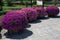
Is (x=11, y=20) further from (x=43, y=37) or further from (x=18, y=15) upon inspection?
(x=43, y=37)

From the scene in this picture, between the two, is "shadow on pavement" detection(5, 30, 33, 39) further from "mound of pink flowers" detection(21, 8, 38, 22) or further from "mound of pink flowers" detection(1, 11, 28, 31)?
"mound of pink flowers" detection(21, 8, 38, 22)

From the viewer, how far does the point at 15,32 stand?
10117mm

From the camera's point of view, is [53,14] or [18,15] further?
[53,14]

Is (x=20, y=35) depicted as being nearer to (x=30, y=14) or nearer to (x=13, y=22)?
(x=13, y=22)

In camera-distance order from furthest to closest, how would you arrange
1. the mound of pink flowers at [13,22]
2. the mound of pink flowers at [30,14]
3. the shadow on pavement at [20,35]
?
the mound of pink flowers at [30,14]
the mound of pink flowers at [13,22]
the shadow on pavement at [20,35]

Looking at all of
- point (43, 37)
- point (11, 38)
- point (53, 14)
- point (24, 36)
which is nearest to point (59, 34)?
point (43, 37)

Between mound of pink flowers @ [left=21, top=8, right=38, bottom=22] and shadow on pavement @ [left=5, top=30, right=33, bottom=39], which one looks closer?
shadow on pavement @ [left=5, top=30, right=33, bottom=39]

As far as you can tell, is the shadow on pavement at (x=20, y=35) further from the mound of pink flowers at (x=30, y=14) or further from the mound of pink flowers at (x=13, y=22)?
the mound of pink flowers at (x=30, y=14)

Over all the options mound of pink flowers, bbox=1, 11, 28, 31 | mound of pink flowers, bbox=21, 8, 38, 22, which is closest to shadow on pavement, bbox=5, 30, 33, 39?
mound of pink flowers, bbox=1, 11, 28, 31

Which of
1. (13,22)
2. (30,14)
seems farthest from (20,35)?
(30,14)

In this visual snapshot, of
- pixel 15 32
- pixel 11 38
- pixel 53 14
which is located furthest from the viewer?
pixel 53 14

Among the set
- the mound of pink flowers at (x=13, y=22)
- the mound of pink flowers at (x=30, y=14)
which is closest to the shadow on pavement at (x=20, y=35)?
the mound of pink flowers at (x=13, y=22)

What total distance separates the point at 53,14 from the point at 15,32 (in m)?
8.24

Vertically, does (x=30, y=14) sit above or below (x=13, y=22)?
below
